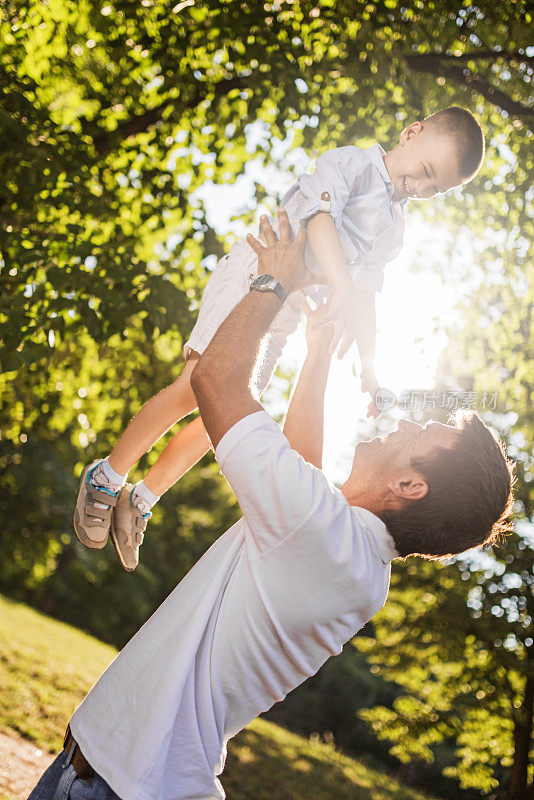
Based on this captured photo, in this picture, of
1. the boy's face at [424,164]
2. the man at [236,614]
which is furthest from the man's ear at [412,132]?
the man at [236,614]

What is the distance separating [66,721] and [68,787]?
578 centimetres

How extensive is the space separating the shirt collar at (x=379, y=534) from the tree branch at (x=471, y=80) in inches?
175

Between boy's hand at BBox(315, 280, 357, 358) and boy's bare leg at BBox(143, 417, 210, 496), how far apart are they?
80cm

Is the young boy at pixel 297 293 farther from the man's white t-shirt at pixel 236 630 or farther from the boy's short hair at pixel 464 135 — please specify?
the man's white t-shirt at pixel 236 630

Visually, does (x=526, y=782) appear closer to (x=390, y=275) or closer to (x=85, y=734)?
(x=390, y=275)

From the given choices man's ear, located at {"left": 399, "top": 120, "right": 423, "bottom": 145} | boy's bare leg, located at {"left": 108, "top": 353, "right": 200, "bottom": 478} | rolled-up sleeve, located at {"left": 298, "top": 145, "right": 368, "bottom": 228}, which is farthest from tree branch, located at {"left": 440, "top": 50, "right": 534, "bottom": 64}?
boy's bare leg, located at {"left": 108, "top": 353, "right": 200, "bottom": 478}

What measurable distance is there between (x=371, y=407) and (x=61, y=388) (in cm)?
493

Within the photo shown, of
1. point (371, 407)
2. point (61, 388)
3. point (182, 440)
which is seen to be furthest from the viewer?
point (61, 388)

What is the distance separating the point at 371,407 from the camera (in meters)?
2.68

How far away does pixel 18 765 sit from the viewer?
5.27m

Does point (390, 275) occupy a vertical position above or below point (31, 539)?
above

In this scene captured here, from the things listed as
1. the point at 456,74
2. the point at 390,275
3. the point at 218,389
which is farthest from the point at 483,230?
the point at 218,389

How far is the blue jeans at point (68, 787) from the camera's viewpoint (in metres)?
1.88

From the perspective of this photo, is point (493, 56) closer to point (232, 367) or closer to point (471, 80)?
point (471, 80)
